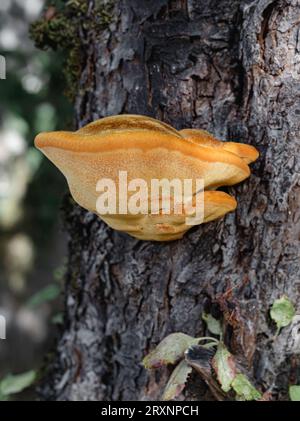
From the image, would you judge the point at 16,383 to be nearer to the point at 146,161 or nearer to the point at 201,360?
the point at 201,360

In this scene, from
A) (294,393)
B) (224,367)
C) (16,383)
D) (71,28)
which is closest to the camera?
(224,367)

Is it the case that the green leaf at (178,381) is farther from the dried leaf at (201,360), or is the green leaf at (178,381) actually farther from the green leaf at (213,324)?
the green leaf at (213,324)

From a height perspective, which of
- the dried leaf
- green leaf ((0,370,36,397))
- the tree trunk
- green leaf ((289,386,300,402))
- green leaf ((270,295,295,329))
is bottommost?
green leaf ((0,370,36,397))

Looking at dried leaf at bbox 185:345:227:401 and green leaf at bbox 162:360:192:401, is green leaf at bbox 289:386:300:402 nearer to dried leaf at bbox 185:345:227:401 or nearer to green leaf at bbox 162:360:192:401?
dried leaf at bbox 185:345:227:401

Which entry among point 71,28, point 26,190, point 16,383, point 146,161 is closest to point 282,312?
point 146,161

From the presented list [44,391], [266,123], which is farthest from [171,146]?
[44,391]

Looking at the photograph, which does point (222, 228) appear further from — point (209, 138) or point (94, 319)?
point (94, 319)

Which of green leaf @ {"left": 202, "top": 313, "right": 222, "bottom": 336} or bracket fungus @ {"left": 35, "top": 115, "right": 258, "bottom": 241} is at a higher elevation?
bracket fungus @ {"left": 35, "top": 115, "right": 258, "bottom": 241}

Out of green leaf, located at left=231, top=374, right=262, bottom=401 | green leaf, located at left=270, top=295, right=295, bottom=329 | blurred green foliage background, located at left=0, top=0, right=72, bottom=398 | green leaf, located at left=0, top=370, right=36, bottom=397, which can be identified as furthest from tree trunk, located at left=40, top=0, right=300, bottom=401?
blurred green foliage background, located at left=0, top=0, right=72, bottom=398

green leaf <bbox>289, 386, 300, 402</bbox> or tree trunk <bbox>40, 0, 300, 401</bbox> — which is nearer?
tree trunk <bbox>40, 0, 300, 401</bbox>
